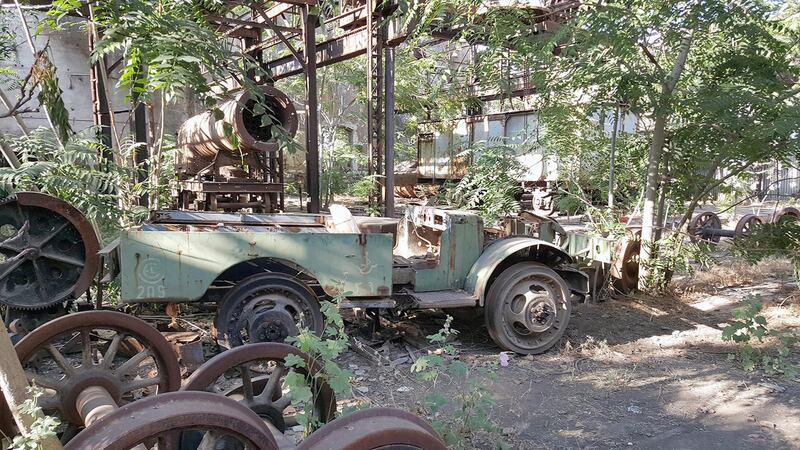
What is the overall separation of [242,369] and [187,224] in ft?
11.2

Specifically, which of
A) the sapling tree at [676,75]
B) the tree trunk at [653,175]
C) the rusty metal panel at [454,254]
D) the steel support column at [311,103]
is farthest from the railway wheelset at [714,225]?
the steel support column at [311,103]

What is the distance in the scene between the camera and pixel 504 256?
576cm

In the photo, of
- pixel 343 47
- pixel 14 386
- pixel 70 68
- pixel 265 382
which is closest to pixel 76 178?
pixel 265 382

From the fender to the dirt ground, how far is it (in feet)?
2.32

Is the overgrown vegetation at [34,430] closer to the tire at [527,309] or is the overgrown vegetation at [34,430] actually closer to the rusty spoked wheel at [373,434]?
the rusty spoked wheel at [373,434]

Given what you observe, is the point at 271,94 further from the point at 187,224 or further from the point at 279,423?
the point at 279,423

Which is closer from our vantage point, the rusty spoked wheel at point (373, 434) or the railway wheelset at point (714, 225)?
the rusty spoked wheel at point (373, 434)

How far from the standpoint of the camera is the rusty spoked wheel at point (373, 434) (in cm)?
209

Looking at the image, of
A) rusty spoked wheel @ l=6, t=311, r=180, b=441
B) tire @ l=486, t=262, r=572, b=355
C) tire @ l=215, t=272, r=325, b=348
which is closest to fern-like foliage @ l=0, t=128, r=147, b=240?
tire @ l=215, t=272, r=325, b=348

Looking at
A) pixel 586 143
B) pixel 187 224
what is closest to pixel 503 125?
pixel 586 143

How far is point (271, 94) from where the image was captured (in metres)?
8.89

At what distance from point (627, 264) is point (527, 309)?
7.93 feet

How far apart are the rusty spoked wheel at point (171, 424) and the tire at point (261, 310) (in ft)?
9.20

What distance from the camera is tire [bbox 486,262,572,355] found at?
19.1 feet
